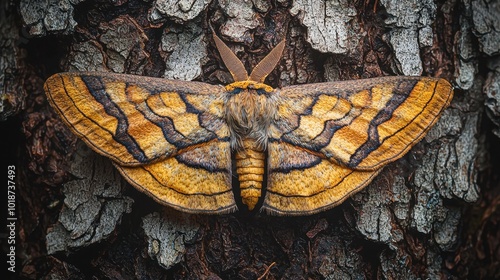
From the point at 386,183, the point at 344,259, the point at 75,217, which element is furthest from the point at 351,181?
the point at 75,217

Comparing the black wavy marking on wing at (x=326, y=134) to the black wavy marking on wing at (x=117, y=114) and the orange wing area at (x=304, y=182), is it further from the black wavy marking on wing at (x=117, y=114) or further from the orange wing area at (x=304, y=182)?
the black wavy marking on wing at (x=117, y=114)

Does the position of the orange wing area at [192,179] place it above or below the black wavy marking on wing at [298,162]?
below

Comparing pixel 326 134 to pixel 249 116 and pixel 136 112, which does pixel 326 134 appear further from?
pixel 136 112

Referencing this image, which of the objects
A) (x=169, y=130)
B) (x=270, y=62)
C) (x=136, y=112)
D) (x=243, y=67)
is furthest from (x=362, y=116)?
(x=136, y=112)

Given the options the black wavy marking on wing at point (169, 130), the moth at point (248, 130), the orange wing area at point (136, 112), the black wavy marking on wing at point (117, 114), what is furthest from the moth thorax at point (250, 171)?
the black wavy marking on wing at point (117, 114)

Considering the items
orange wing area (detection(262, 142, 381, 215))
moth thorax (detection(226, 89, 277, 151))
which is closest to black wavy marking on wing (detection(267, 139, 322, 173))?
orange wing area (detection(262, 142, 381, 215))

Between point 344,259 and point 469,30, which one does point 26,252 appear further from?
point 469,30
